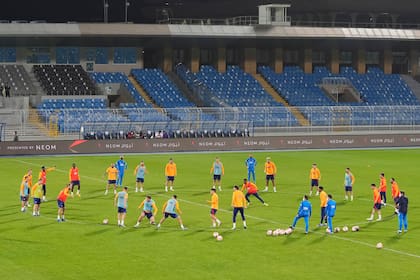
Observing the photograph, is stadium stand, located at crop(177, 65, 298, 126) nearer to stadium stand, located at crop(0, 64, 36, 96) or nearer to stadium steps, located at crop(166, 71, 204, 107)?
stadium steps, located at crop(166, 71, 204, 107)

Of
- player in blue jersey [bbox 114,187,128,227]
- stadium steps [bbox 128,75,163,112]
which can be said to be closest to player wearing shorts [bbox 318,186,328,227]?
player in blue jersey [bbox 114,187,128,227]

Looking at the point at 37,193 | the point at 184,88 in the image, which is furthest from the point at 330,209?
the point at 184,88

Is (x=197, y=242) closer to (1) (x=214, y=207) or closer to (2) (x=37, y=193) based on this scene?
(1) (x=214, y=207)

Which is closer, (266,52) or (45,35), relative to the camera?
(45,35)

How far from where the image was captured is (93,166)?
60031 millimetres

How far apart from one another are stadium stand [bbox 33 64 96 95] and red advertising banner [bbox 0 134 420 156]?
18.9m

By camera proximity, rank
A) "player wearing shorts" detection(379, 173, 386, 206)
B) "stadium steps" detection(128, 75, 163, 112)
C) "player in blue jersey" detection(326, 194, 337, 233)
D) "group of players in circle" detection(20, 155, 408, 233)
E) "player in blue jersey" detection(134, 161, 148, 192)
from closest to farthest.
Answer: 1. "player in blue jersey" detection(326, 194, 337, 233)
2. "group of players in circle" detection(20, 155, 408, 233)
3. "player wearing shorts" detection(379, 173, 386, 206)
4. "player in blue jersey" detection(134, 161, 148, 192)
5. "stadium steps" detection(128, 75, 163, 112)

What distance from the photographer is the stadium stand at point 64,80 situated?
8634cm

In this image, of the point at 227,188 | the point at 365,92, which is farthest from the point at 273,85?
the point at 227,188

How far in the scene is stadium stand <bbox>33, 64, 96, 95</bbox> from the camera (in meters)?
86.3

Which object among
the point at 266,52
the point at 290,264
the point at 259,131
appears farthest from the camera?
the point at 266,52

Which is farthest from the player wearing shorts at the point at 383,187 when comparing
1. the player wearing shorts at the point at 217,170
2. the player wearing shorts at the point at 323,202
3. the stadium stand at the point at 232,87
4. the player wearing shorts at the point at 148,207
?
the stadium stand at the point at 232,87

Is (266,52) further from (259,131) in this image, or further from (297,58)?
(259,131)

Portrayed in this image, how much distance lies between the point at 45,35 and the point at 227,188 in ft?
136
